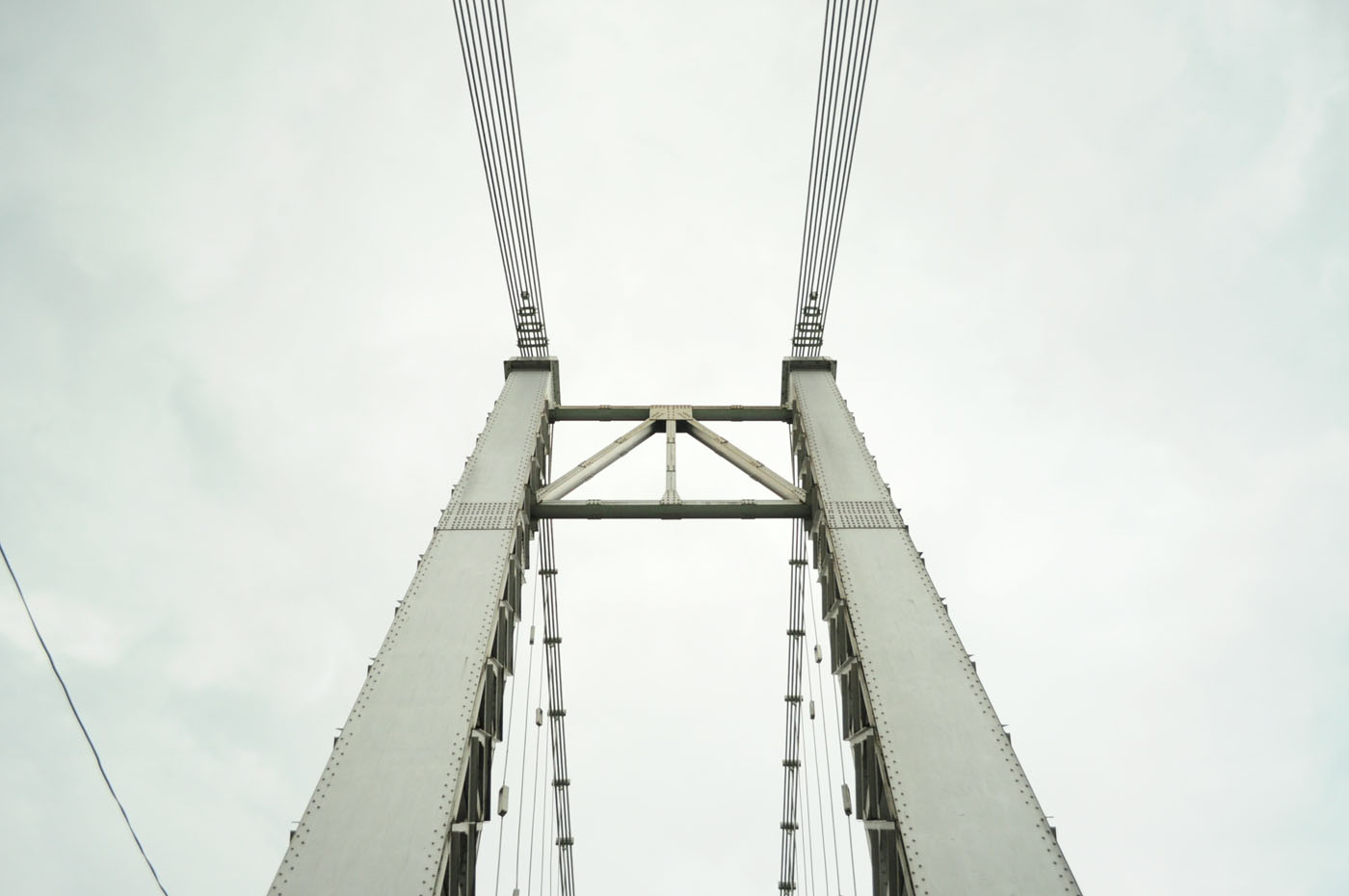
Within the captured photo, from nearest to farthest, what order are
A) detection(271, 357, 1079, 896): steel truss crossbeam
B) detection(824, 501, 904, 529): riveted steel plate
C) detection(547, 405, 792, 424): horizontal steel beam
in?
detection(271, 357, 1079, 896): steel truss crossbeam → detection(824, 501, 904, 529): riveted steel plate → detection(547, 405, 792, 424): horizontal steel beam

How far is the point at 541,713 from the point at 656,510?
11.8ft

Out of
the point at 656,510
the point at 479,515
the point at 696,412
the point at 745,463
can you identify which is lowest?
the point at 479,515

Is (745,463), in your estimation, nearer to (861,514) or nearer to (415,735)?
(861,514)

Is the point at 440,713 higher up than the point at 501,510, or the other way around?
the point at 501,510

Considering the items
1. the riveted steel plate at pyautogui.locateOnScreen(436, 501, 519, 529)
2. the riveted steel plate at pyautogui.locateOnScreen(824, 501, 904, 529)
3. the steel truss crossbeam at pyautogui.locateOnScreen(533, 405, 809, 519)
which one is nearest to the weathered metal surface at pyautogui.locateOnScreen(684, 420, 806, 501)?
the steel truss crossbeam at pyautogui.locateOnScreen(533, 405, 809, 519)

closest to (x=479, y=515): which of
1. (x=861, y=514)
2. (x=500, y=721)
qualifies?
(x=500, y=721)

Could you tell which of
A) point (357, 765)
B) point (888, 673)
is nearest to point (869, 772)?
point (888, 673)

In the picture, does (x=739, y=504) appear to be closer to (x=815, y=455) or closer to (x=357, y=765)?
(x=815, y=455)

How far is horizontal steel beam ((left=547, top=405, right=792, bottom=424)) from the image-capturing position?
53.2 feet

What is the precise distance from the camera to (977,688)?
→ 27.8 ft

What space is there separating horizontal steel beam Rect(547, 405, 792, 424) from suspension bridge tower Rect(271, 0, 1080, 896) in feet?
3.73

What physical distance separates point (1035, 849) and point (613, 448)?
944 centimetres

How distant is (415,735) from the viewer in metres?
7.89

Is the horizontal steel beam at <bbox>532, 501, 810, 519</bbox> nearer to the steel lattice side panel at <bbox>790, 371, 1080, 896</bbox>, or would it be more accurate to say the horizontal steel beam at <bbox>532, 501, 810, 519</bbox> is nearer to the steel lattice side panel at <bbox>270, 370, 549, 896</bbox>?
the steel lattice side panel at <bbox>270, 370, 549, 896</bbox>
